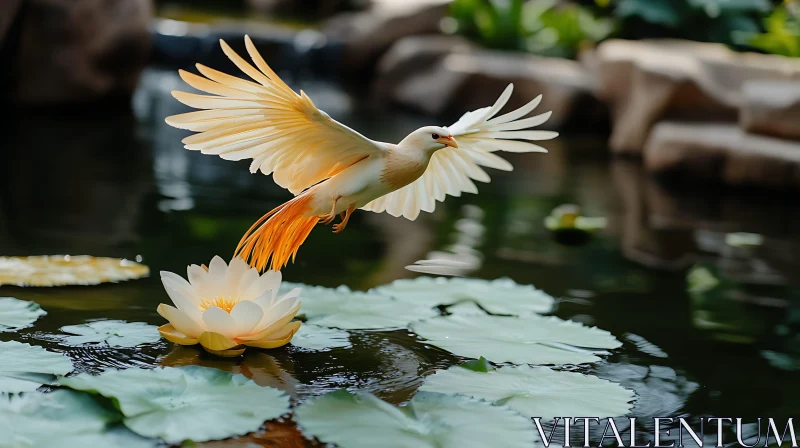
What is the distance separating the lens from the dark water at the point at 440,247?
81.9 inches

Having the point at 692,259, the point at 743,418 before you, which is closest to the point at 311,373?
the point at 743,418

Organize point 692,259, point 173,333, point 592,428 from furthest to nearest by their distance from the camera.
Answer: point 692,259
point 173,333
point 592,428

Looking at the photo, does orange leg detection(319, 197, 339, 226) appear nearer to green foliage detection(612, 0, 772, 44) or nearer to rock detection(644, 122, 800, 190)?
rock detection(644, 122, 800, 190)

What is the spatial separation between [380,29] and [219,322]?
285 inches

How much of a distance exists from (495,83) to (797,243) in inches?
144

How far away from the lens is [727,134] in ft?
18.0

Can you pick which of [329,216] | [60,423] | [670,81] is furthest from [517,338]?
[670,81]

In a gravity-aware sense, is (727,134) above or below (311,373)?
above

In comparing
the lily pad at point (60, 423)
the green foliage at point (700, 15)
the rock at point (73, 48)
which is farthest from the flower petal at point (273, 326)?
the green foliage at point (700, 15)

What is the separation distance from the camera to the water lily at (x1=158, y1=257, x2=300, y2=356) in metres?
1.99

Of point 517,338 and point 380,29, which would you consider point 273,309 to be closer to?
point 517,338

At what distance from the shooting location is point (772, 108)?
509 cm

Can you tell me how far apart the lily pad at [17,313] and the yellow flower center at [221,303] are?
459 millimetres

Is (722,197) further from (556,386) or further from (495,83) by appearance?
(556,386)
